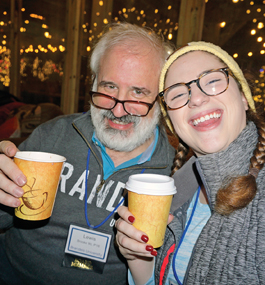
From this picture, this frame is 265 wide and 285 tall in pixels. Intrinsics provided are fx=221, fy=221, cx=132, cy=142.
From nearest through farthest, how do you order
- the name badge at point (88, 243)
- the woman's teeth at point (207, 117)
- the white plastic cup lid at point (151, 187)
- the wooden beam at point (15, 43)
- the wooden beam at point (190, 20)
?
the white plastic cup lid at point (151, 187), the woman's teeth at point (207, 117), the name badge at point (88, 243), the wooden beam at point (190, 20), the wooden beam at point (15, 43)

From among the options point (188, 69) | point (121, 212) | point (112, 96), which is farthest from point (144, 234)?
point (112, 96)

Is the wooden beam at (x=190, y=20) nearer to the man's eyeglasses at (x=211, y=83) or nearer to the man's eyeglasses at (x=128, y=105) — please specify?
the man's eyeglasses at (x=128, y=105)

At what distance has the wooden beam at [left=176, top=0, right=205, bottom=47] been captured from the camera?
163 inches

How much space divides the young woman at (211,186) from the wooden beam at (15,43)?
23.2 feet

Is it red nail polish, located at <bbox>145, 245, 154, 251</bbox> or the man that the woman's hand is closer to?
red nail polish, located at <bbox>145, 245, 154, 251</bbox>

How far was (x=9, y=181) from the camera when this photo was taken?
1155mm

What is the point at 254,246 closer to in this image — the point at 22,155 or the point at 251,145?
the point at 251,145

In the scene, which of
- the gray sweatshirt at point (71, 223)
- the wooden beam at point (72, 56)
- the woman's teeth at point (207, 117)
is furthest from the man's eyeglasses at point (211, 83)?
the wooden beam at point (72, 56)

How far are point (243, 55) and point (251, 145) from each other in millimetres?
3544

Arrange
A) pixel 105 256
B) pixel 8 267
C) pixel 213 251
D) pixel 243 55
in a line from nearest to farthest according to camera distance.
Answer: pixel 213 251 → pixel 105 256 → pixel 8 267 → pixel 243 55

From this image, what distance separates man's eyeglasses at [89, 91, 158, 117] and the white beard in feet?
0.12

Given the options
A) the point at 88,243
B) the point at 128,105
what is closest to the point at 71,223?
the point at 88,243

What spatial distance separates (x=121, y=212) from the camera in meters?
1.13

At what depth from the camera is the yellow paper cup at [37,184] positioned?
1.10 m
